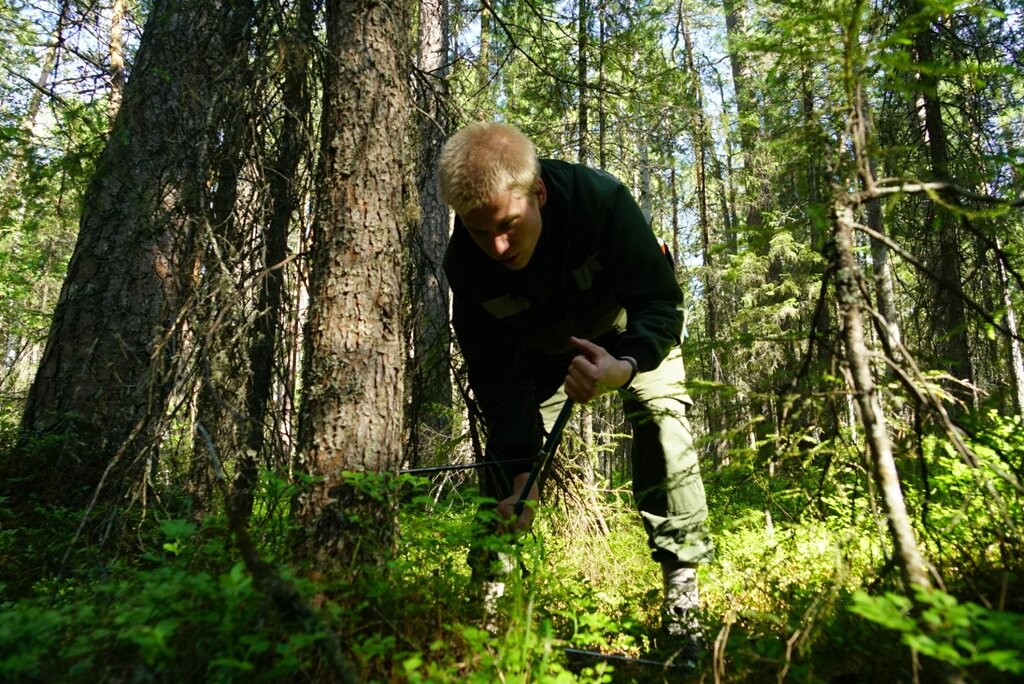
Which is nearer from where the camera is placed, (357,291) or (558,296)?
(357,291)

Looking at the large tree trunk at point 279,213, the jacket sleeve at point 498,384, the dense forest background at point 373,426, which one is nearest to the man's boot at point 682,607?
the dense forest background at point 373,426

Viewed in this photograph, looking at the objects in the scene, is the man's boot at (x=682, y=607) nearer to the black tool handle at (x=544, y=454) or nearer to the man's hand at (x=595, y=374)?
the black tool handle at (x=544, y=454)

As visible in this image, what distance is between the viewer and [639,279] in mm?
2812

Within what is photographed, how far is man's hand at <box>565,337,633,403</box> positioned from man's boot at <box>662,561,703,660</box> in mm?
923

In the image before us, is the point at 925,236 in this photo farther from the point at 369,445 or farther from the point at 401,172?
the point at 369,445

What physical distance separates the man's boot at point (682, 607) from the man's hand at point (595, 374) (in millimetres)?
923

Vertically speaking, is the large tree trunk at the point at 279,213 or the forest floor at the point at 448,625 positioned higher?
the large tree trunk at the point at 279,213

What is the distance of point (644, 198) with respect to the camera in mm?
13930

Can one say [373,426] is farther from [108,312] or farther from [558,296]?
[108,312]

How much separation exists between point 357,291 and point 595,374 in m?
1.05

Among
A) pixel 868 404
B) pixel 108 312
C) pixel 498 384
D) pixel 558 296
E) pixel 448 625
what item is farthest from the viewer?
pixel 108 312

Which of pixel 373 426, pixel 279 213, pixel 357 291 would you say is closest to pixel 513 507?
pixel 373 426

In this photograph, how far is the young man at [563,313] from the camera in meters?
2.58

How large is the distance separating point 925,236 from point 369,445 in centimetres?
522
